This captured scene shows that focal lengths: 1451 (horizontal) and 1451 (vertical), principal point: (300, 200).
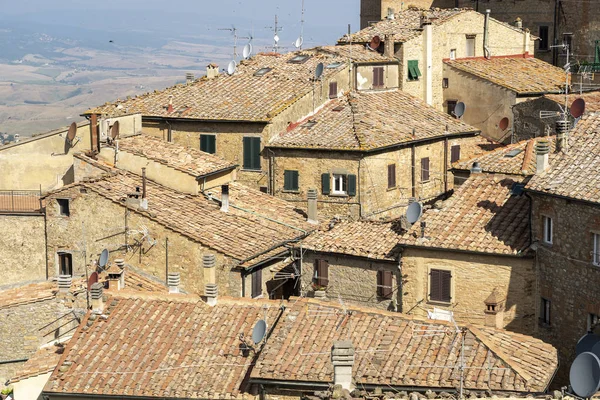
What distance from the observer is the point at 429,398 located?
89.0 feet

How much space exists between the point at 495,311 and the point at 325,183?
47.3ft

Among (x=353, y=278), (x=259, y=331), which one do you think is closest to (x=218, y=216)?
(x=353, y=278)

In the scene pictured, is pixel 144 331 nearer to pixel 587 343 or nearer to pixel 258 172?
pixel 587 343

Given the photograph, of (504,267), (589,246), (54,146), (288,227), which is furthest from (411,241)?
(54,146)

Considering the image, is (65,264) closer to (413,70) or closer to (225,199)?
(225,199)

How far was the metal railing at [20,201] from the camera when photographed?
145 ft

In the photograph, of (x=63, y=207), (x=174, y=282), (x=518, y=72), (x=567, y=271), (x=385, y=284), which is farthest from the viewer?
(x=518, y=72)

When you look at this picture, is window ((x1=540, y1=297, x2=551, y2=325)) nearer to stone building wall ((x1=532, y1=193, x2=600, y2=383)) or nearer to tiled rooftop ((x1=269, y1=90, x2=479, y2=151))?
stone building wall ((x1=532, y1=193, x2=600, y2=383))

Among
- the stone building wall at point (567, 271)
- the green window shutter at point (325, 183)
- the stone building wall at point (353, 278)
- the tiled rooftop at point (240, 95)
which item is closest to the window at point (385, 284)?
the stone building wall at point (353, 278)

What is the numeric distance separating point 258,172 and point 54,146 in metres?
7.36

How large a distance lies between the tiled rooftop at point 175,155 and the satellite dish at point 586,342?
17070 millimetres

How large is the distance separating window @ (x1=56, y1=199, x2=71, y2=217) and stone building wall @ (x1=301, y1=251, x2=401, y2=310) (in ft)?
23.7

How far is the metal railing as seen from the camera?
145 feet

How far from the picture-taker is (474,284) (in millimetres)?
36938
